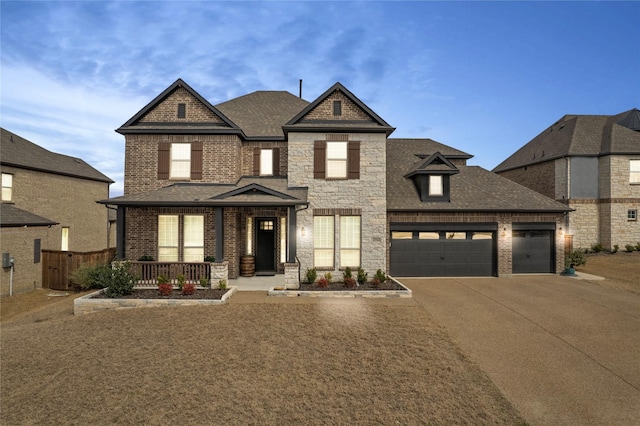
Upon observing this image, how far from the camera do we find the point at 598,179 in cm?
2425

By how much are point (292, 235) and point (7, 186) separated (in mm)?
17191

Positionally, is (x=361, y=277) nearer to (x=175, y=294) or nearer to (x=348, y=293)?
(x=348, y=293)

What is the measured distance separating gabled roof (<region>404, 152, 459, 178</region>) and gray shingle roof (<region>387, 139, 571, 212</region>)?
129 centimetres

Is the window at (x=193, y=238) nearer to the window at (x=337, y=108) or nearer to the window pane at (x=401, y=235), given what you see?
the window at (x=337, y=108)

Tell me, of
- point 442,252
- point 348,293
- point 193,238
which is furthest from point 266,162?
point 442,252

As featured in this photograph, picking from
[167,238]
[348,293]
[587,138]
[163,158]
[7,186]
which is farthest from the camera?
[587,138]

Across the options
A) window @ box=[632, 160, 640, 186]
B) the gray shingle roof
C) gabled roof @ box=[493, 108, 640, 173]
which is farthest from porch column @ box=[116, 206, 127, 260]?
window @ box=[632, 160, 640, 186]

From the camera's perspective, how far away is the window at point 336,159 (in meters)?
14.2

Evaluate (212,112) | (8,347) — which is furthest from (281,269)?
(8,347)

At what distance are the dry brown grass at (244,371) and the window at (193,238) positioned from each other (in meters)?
4.60

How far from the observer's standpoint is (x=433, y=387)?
5.70 m

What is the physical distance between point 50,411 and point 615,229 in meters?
32.9

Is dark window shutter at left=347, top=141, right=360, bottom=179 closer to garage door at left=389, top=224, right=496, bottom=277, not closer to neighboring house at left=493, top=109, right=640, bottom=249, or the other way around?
garage door at left=389, top=224, right=496, bottom=277

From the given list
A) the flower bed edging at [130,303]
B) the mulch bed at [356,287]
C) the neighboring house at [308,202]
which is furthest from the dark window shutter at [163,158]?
the mulch bed at [356,287]
